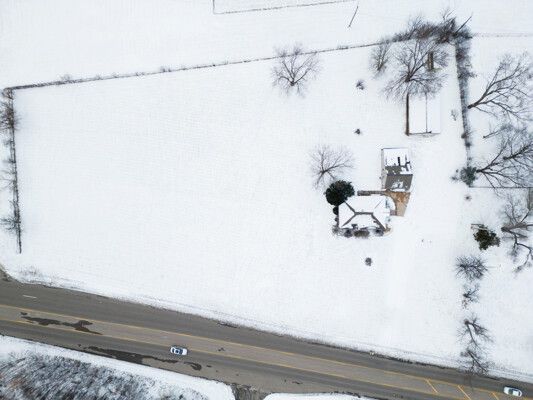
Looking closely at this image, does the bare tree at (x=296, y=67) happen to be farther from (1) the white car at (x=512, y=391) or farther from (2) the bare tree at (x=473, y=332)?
(1) the white car at (x=512, y=391)

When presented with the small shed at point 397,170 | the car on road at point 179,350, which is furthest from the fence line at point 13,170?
the small shed at point 397,170

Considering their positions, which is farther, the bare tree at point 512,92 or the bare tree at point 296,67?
the bare tree at point 296,67

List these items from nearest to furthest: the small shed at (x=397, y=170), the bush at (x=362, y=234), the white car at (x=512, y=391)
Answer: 1. the small shed at (x=397, y=170)
2. the white car at (x=512, y=391)
3. the bush at (x=362, y=234)

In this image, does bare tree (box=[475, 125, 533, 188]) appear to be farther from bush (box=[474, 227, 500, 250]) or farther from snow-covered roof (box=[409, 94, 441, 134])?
snow-covered roof (box=[409, 94, 441, 134])

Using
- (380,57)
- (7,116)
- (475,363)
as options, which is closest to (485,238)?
(475,363)

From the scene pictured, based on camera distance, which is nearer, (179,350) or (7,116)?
(179,350)

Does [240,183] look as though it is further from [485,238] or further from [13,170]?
[485,238]
